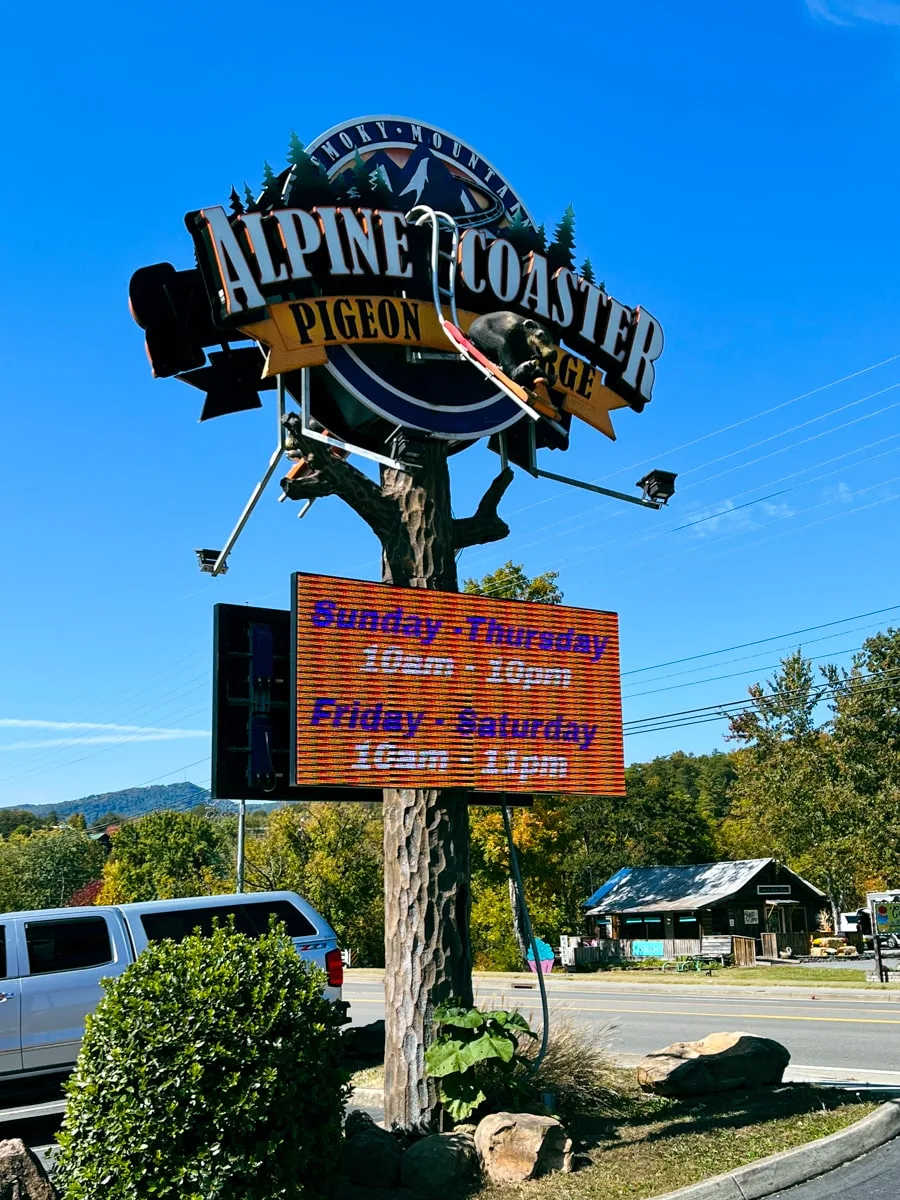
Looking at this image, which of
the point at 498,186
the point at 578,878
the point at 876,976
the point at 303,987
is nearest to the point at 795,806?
the point at 578,878

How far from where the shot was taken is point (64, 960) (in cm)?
1035

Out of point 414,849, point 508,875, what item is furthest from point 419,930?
point 508,875

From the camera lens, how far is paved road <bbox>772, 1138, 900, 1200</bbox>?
6.60 metres

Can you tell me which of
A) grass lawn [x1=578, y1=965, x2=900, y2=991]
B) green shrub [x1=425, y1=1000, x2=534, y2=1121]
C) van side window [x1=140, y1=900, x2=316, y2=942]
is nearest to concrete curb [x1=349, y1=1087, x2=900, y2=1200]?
green shrub [x1=425, y1=1000, x2=534, y2=1121]

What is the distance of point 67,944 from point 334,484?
548 centimetres

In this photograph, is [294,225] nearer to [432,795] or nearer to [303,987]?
[432,795]

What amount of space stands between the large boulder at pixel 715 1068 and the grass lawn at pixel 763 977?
15.4 metres

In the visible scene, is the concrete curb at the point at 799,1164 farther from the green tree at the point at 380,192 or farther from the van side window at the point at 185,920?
the green tree at the point at 380,192

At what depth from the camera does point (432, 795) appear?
9.01m

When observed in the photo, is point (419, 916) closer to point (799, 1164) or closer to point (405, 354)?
point (799, 1164)

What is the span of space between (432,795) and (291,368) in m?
4.12

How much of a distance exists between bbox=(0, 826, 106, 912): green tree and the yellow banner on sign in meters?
89.0

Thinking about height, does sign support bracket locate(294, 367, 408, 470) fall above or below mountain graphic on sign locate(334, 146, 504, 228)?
below

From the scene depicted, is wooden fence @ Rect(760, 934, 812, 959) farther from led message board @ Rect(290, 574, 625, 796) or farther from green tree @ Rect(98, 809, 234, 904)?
led message board @ Rect(290, 574, 625, 796)
